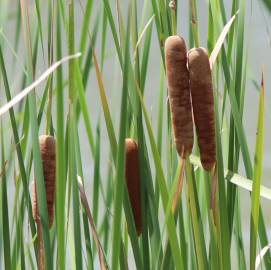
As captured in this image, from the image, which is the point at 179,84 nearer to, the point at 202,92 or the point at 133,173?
the point at 202,92

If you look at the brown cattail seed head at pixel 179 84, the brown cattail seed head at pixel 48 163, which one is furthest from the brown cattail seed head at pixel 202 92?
the brown cattail seed head at pixel 48 163

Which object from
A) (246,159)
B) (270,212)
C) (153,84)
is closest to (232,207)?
(246,159)

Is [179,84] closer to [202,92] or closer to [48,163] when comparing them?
[202,92]

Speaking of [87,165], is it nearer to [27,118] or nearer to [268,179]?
[268,179]

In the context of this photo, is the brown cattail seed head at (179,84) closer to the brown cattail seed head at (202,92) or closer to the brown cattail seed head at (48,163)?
the brown cattail seed head at (202,92)

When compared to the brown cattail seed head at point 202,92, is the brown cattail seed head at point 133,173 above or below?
below

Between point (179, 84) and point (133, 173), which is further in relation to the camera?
point (133, 173)

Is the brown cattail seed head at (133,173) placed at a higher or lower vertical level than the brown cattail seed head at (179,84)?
lower

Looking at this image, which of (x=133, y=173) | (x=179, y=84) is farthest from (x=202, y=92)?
(x=133, y=173)

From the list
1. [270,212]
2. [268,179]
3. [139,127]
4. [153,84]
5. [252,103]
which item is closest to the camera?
[139,127]

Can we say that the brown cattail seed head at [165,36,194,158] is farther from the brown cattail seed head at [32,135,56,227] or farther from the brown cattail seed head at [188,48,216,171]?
the brown cattail seed head at [32,135,56,227]

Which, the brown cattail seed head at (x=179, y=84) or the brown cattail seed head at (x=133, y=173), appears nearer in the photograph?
the brown cattail seed head at (x=179, y=84)
